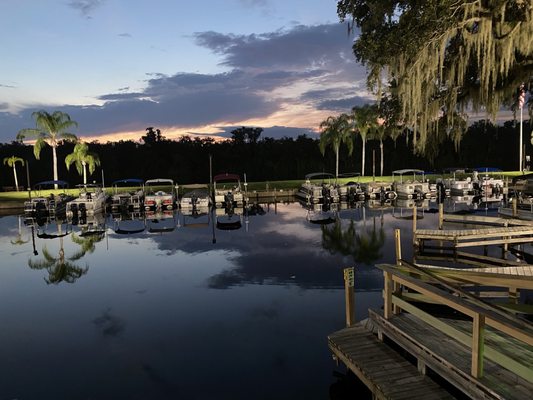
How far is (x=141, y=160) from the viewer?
84.8 metres

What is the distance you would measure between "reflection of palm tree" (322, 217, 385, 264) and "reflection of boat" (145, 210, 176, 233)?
1065cm

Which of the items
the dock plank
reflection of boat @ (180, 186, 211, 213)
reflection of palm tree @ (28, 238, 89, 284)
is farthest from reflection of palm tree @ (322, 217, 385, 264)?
reflection of boat @ (180, 186, 211, 213)

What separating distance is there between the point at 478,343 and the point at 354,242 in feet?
53.2

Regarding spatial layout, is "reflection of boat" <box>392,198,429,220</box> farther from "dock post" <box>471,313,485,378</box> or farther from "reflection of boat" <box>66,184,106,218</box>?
"dock post" <box>471,313,485,378</box>

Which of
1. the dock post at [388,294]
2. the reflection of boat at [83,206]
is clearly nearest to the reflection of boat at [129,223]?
the reflection of boat at [83,206]

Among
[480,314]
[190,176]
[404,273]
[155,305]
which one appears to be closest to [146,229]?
[155,305]

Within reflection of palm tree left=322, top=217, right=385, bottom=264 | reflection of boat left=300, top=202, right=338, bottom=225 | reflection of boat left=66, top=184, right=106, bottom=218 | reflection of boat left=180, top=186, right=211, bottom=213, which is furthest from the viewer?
reflection of boat left=180, top=186, right=211, bottom=213

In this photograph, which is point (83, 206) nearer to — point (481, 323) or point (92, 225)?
point (92, 225)

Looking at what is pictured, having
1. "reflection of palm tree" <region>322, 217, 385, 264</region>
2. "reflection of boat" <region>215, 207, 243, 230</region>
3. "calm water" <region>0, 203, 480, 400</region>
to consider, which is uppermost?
"reflection of boat" <region>215, 207, 243, 230</region>

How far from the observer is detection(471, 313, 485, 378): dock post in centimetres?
585

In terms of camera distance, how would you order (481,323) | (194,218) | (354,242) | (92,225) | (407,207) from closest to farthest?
(481,323), (354,242), (92,225), (194,218), (407,207)

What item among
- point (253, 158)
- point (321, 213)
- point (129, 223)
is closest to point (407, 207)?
point (321, 213)

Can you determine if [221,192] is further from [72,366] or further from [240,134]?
[240,134]

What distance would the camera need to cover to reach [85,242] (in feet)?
79.4
